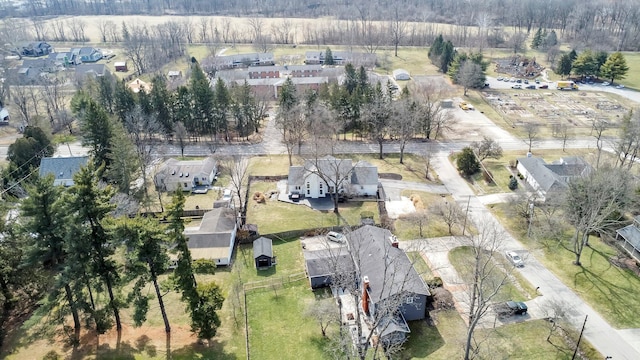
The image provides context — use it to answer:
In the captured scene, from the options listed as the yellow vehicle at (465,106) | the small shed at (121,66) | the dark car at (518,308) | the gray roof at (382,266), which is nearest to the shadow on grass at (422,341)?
the gray roof at (382,266)

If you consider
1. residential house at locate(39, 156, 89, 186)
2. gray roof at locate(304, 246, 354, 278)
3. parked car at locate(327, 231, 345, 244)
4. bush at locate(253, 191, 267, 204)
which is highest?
residential house at locate(39, 156, 89, 186)

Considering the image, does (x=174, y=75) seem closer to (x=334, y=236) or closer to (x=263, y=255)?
(x=334, y=236)

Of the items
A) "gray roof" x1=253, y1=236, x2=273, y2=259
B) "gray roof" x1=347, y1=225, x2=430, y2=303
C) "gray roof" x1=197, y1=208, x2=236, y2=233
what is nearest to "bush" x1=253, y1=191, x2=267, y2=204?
"gray roof" x1=197, y1=208, x2=236, y2=233

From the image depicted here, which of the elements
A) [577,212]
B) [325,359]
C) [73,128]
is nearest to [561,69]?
[577,212]

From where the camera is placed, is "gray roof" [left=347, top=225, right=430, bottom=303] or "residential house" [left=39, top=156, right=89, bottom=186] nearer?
"gray roof" [left=347, top=225, right=430, bottom=303]

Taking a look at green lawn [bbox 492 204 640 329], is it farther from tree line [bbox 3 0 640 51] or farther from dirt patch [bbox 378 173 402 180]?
tree line [bbox 3 0 640 51]

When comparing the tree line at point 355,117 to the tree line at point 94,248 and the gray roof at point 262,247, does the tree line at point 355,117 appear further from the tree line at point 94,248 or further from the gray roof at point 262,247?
the tree line at point 94,248

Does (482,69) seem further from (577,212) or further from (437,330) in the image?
(437,330)
